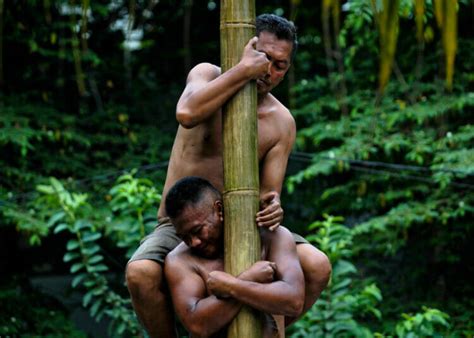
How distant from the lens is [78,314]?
9.74 meters

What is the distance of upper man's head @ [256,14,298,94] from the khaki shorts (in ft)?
2.14

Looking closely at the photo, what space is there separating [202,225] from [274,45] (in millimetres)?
719

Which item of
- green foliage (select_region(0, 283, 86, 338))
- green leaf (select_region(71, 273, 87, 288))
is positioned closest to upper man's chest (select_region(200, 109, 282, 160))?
green leaf (select_region(71, 273, 87, 288))

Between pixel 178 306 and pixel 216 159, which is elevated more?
pixel 216 159

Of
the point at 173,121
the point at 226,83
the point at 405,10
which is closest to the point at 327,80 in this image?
the point at 173,121

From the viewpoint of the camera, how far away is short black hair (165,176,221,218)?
133 inches

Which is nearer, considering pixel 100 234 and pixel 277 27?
pixel 277 27

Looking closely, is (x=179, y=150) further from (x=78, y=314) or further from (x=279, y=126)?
(x=78, y=314)

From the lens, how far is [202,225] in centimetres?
337

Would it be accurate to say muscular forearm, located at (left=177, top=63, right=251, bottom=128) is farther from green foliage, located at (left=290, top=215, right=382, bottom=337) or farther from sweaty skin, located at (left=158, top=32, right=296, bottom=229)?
green foliage, located at (left=290, top=215, right=382, bottom=337)

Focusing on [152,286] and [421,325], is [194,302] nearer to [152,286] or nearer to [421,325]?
[152,286]

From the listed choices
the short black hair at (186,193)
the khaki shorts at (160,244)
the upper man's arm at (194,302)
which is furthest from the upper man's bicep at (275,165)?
the upper man's arm at (194,302)

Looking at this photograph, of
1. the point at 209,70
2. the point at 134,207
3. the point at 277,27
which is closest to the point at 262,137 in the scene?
the point at 209,70

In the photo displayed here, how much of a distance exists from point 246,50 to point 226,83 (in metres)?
0.15
